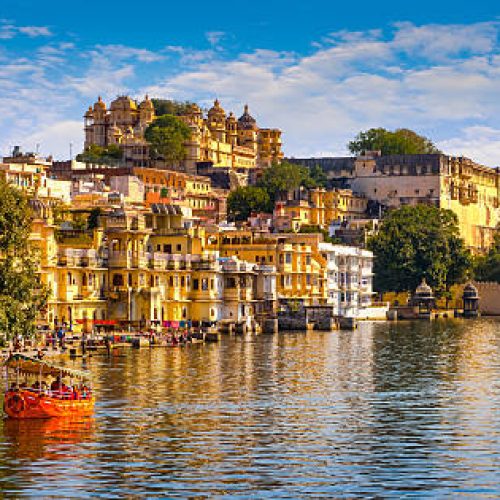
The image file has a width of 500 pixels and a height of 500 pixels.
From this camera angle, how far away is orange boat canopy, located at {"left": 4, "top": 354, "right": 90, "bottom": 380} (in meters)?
50.1

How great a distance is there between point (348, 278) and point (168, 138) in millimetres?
54875

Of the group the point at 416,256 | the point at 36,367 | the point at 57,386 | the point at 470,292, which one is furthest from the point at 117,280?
the point at 470,292

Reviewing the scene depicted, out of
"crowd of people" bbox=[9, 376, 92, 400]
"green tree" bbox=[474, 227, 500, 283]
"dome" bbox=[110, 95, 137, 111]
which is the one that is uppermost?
"dome" bbox=[110, 95, 137, 111]

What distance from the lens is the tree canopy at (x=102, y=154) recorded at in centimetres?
17738

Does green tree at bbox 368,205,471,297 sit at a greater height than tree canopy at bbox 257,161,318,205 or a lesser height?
lesser

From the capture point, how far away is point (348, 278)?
436 feet

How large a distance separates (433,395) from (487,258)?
119 metres

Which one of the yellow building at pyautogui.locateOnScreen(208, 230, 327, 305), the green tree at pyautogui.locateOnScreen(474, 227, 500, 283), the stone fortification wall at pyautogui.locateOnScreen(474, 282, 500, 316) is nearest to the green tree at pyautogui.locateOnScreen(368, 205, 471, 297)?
the stone fortification wall at pyautogui.locateOnScreen(474, 282, 500, 316)

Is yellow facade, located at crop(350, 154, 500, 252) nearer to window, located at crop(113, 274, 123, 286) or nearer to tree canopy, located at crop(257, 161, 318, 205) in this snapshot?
tree canopy, located at crop(257, 161, 318, 205)

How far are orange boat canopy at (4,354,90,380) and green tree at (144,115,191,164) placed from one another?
130 metres

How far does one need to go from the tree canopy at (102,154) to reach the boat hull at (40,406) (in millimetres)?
128337

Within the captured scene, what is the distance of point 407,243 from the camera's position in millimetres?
150375

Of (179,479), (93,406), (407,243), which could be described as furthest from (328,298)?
(179,479)

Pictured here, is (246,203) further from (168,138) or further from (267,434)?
(267,434)
